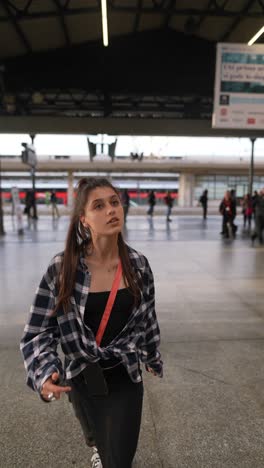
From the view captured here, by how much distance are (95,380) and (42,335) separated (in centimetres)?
29

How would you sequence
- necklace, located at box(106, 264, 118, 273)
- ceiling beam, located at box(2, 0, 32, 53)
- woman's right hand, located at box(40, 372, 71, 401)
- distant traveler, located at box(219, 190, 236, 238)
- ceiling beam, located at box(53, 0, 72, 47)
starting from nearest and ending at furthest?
woman's right hand, located at box(40, 372, 71, 401), necklace, located at box(106, 264, 118, 273), ceiling beam, located at box(2, 0, 32, 53), ceiling beam, located at box(53, 0, 72, 47), distant traveler, located at box(219, 190, 236, 238)

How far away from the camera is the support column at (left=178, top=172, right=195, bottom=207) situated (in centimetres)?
3934

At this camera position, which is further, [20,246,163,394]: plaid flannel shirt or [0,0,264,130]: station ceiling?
[0,0,264,130]: station ceiling

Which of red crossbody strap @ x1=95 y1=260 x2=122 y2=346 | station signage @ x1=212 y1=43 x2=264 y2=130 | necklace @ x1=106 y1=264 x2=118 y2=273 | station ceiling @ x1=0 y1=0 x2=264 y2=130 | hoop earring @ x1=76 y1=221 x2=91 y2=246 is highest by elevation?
station ceiling @ x1=0 y1=0 x2=264 y2=130

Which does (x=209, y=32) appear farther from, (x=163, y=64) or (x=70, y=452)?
(x=70, y=452)

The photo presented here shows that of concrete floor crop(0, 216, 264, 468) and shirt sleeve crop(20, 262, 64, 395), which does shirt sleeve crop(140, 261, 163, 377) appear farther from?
concrete floor crop(0, 216, 264, 468)

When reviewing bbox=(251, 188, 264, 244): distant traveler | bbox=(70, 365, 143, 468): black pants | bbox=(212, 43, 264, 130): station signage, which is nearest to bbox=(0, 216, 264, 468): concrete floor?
bbox=(70, 365, 143, 468): black pants

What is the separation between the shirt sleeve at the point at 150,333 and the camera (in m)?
1.61

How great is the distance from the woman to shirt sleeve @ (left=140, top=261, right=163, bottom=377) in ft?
0.15

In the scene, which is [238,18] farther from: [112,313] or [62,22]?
[112,313]

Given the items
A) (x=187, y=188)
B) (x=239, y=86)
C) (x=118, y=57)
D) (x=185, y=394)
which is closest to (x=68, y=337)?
(x=185, y=394)

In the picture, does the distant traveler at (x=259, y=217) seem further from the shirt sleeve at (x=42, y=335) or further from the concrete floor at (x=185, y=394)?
the shirt sleeve at (x=42, y=335)

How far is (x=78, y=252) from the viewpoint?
5.02 feet

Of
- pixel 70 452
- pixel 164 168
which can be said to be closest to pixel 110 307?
pixel 70 452
